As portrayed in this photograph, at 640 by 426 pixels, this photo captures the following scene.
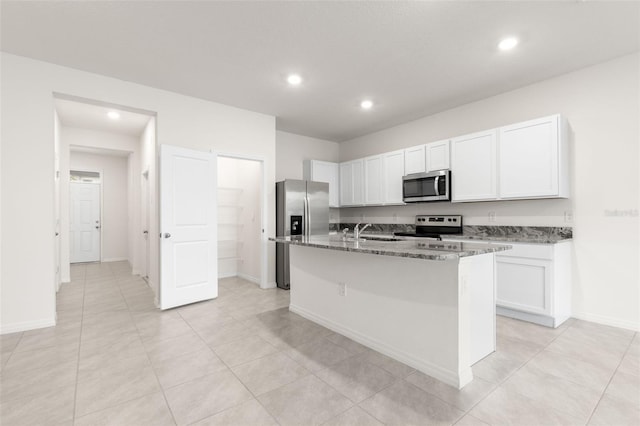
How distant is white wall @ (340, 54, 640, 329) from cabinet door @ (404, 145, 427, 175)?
3.97ft

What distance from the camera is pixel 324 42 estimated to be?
9.04ft

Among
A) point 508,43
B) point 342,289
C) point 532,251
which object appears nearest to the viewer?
point 508,43

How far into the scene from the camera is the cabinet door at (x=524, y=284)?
3.02m

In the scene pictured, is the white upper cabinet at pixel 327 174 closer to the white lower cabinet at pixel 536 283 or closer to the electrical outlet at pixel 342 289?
the electrical outlet at pixel 342 289

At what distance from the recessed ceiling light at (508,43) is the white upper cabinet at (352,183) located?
9.76 feet

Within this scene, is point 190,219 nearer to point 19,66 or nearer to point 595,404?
point 19,66

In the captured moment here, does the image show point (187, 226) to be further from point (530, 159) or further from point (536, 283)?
point (530, 159)

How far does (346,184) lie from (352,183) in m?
0.17

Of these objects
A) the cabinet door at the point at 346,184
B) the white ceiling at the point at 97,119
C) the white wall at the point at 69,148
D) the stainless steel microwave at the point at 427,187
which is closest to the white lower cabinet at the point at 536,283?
the stainless steel microwave at the point at 427,187

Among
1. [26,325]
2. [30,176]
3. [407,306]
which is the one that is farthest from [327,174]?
[26,325]

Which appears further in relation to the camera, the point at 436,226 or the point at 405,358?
the point at 436,226

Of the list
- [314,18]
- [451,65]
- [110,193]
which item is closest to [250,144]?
[314,18]

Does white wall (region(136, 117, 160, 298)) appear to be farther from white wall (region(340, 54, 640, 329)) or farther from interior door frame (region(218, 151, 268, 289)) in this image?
white wall (region(340, 54, 640, 329))

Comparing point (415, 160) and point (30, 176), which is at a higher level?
point (415, 160)
